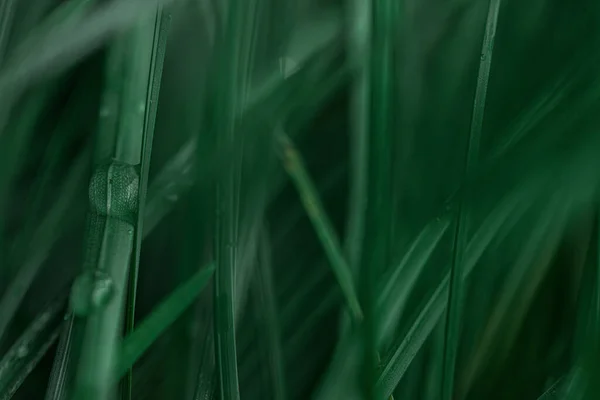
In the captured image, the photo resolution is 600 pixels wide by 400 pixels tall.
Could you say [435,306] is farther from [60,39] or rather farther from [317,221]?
[60,39]

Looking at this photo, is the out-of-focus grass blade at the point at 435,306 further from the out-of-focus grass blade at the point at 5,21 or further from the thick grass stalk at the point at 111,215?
the out-of-focus grass blade at the point at 5,21

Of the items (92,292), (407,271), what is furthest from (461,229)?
(92,292)

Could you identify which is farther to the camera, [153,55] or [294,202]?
[294,202]

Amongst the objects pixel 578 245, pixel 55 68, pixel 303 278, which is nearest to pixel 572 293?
pixel 578 245

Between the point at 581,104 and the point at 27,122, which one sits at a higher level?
the point at 27,122

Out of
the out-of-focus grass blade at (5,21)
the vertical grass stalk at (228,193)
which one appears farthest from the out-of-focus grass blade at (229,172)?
the out-of-focus grass blade at (5,21)

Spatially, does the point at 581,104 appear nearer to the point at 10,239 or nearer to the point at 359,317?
the point at 359,317

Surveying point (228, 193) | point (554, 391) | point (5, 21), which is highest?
point (5, 21)
